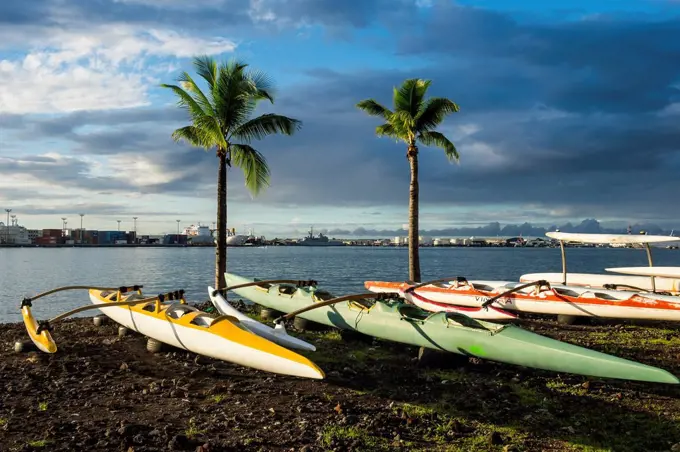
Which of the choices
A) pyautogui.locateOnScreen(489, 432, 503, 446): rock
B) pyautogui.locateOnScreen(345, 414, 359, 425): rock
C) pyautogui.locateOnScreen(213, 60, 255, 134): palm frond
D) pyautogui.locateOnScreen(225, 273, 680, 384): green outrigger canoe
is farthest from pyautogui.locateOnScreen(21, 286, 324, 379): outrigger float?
pyautogui.locateOnScreen(213, 60, 255, 134): palm frond

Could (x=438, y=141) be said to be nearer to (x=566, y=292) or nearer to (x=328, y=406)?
(x=566, y=292)

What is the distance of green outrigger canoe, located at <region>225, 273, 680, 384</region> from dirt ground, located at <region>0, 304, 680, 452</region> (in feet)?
1.55

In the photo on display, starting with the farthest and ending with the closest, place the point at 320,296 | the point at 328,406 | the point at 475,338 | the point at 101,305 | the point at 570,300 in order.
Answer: the point at 570,300, the point at 320,296, the point at 101,305, the point at 475,338, the point at 328,406

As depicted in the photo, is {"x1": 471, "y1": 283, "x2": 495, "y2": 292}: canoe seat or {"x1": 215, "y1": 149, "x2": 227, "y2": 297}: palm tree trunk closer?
{"x1": 215, "y1": 149, "x2": 227, "y2": 297}: palm tree trunk

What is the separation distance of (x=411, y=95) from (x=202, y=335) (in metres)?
13.3

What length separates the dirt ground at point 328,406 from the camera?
6629mm

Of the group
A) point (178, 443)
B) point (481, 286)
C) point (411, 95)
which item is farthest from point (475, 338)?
point (411, 95)

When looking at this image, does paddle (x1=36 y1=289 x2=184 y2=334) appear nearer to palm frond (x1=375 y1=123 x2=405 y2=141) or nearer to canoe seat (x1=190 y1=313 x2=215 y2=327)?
canoe seat (x1=190 y1=313 x2=215 y2=327)

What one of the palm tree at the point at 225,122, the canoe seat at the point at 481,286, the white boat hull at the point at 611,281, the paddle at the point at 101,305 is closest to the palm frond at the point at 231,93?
the palm tree at the point at 225,122

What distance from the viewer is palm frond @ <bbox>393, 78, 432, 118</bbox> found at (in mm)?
19672

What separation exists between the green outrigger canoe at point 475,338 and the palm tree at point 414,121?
26.1 ft

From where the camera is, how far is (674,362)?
10.6 meters

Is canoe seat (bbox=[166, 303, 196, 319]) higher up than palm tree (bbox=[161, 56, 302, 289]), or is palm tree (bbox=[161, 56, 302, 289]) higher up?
palm tree (bbox=[161, 56, 302, 289])

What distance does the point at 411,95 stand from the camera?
19.7 meters
